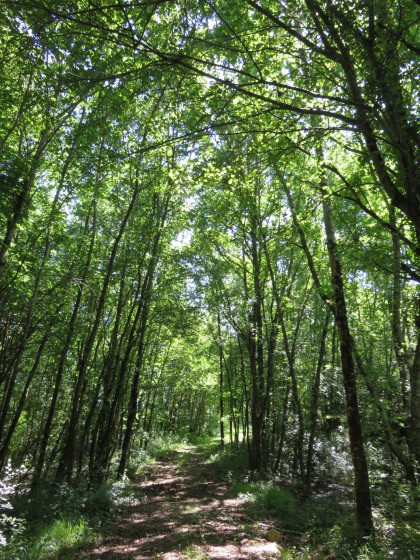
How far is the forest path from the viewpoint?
582 cm

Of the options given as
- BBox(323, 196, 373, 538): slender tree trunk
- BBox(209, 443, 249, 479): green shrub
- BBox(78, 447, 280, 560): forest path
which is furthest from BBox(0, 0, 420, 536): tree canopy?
BBox(78, 447, 280, 560): forest path

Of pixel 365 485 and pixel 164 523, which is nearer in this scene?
pixel 365 485

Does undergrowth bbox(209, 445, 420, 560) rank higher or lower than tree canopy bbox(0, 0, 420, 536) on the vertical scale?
lower

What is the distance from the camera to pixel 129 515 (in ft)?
27.0

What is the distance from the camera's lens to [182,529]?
707cm

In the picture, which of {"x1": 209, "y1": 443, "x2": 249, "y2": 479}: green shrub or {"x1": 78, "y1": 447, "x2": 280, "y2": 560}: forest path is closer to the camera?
{"x1": 78, "y1": 447, "x2": 280, "y2": 560}: forest path

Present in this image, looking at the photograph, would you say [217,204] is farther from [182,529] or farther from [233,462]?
[233,462]

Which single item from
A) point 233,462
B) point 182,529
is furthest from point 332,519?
point 233,462

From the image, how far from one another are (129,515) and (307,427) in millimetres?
7801

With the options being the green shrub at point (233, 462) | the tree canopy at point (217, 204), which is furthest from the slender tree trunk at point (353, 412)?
the green shrub at point (233, 462)

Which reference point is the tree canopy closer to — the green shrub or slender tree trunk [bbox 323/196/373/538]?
slender tree trunk [bbox 323/196/373/538]

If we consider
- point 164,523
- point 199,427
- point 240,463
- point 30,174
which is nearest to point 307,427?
point 240,463

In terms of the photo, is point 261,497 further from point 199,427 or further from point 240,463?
point 199,427

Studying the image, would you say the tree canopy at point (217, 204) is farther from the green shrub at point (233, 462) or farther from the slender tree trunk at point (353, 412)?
the green shrub at point (233, 462)
